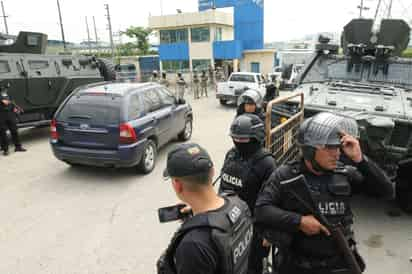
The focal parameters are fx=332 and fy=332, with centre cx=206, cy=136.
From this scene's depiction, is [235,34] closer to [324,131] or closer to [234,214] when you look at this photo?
[324,131]

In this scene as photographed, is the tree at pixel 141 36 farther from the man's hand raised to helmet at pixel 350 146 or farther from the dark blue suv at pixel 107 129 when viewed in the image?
the man's hand raised to helmet at pixel 350 146

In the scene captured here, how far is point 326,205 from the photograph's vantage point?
179 centimetres

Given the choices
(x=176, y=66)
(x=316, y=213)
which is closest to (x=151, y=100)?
(x=316, y=213)

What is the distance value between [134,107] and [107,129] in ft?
2.23

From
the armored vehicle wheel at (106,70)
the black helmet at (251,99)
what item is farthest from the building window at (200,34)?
the black helmet at (251,99)

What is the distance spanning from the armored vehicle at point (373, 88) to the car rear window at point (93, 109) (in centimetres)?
315

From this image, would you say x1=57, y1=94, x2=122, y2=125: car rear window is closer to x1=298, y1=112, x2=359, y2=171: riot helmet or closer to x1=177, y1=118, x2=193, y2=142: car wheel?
x1=177, y1=118, x2=193, y2=142: car wheel

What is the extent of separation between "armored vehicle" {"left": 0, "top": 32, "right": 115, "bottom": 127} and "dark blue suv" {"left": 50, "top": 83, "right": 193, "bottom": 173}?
9.17 feet

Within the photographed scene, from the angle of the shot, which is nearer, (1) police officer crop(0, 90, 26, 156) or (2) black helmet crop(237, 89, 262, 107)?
(2) black helmet crop(237, 89, 262, 107)

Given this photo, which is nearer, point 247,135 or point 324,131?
point 324,131

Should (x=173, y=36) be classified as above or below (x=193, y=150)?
above

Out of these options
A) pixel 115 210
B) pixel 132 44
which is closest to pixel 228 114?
pixel 115 210

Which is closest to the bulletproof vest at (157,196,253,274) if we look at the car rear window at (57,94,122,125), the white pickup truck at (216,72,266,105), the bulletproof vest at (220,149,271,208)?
the bulletproof vest at (220,149,271,208)

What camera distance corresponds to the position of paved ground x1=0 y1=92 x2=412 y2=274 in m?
3.56
